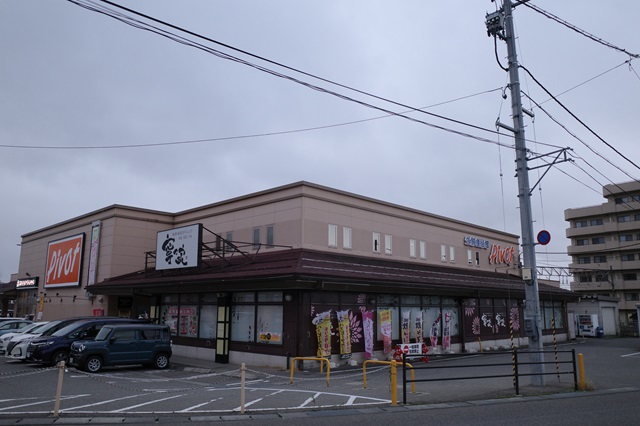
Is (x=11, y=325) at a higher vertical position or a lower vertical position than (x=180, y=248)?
lower

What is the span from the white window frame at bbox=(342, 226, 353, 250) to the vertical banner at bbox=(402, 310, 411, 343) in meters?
4.47

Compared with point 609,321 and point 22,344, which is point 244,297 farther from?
point 609,321

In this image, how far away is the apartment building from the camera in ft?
214

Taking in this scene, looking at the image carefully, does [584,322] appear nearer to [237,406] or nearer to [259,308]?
[259,308]

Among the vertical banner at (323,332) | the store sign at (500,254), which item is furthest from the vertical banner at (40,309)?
the store sign at (500,254)

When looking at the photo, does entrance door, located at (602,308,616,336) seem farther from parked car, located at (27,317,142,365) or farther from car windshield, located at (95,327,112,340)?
parked car, located at (27,317,142,365)

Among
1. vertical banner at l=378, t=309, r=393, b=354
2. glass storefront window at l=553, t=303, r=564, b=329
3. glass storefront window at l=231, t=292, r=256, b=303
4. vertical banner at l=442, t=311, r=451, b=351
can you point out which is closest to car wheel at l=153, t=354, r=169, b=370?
glass storefront window at l=231, t=292, r=256, b=303

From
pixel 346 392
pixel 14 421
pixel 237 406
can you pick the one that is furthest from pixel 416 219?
pixel 14 421

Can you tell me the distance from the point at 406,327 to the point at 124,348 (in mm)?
12984

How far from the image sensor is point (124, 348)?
778 inches

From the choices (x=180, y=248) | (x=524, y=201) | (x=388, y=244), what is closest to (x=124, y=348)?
(x=180, y=248)

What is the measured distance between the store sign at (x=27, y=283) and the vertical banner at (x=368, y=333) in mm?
32029

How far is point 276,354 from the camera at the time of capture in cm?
2059

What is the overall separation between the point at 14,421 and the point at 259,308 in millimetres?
12634
